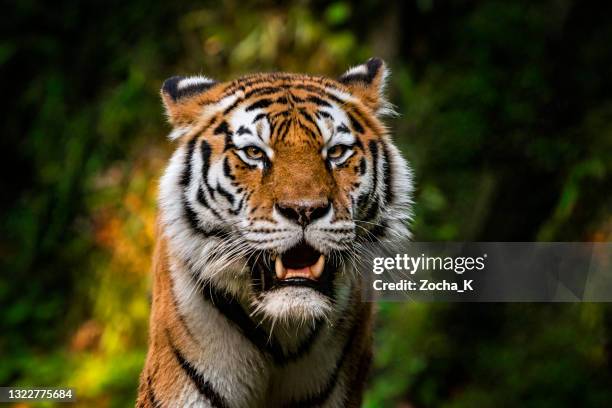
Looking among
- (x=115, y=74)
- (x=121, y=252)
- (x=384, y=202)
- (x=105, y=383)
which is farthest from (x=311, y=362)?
(x=115, y=74)

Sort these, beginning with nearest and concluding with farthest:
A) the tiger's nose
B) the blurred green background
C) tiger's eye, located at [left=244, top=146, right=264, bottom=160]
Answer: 1. the tiger's nose
2. tiger's eye, located at [left=244, top=146, right=264, bottom=160]
3. the blurred green background

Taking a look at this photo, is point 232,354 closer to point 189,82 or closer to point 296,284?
point 296,284

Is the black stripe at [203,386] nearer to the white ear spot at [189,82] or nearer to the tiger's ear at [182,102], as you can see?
the tiger's ear at [182,102]

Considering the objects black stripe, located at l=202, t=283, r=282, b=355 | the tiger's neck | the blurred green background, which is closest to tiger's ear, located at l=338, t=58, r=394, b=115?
the tiger's neck

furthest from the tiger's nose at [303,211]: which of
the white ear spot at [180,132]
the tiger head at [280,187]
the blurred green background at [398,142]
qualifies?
the blurred green background at [398,142]

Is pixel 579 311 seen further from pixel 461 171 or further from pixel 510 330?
pixel 461 171

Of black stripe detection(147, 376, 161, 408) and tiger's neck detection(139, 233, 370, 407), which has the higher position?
tiger's neck detection(139, 233, 370, 407)

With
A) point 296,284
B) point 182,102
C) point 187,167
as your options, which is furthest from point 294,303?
point 182,102

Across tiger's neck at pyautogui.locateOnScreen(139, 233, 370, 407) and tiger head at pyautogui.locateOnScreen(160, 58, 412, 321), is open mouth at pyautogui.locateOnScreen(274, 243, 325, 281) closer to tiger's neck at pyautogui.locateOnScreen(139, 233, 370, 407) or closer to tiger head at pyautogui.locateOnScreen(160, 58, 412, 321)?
tiger head at pyautogui.locateOnScreen(160, 58, 412, 321)

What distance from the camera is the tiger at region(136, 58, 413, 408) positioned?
1.60m

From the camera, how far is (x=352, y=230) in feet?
5.34

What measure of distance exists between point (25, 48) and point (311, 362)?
3.40 metres

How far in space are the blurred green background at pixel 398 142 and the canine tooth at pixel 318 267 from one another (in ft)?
6.64

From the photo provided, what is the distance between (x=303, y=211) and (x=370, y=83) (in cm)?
55
